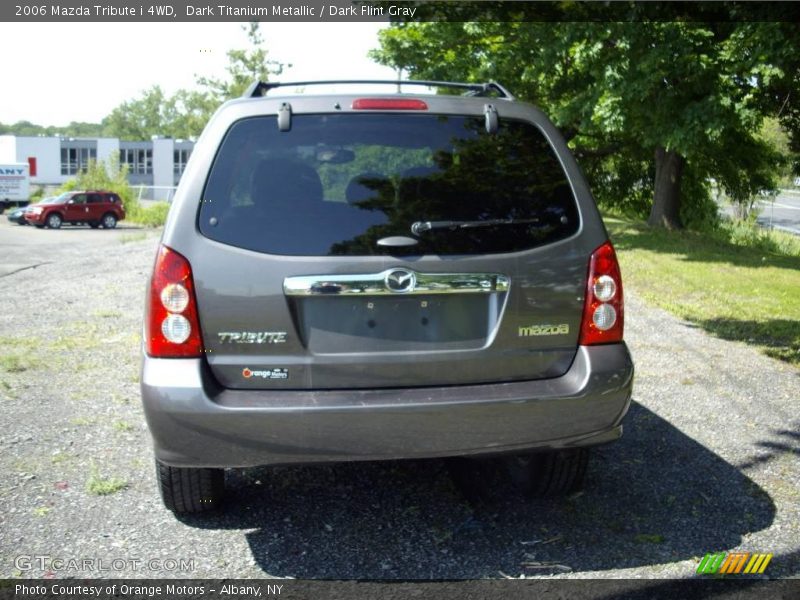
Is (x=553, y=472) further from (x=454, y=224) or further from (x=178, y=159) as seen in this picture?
(x=178, y=159)

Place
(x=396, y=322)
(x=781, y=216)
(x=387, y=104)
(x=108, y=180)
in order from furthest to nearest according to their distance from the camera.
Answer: (x=781, y=216) → (x=108, y=180) → (x=387, y=104) → (x=396, y=322)

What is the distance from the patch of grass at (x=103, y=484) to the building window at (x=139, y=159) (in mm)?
87615

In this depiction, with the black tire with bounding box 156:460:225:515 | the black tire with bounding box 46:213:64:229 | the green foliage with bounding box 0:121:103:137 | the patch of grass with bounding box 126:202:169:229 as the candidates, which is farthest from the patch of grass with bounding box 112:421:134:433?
the green foliage with bounding box 0:121:103:137

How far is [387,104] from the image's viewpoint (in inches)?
144

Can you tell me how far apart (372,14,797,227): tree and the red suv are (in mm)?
19032

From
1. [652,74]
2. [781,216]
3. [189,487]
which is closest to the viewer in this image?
[189,487]

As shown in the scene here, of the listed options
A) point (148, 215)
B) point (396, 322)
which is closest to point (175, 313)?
point (396, 322)

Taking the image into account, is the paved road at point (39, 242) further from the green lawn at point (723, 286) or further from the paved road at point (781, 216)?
the paved road at point (781, 216)

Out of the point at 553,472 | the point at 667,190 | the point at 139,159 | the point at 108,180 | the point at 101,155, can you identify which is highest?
the point at 101,155

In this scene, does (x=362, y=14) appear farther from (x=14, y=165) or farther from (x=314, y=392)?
(x=14, y=165)

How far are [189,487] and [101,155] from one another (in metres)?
87.8

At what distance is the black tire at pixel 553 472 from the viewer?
416cm

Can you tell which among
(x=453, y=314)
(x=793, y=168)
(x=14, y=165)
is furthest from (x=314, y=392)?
(x=14, y=165)

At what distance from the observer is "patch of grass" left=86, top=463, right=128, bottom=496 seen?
14.4ft
